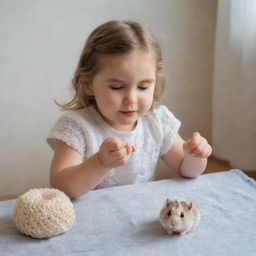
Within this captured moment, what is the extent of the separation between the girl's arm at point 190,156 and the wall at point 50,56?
592mm

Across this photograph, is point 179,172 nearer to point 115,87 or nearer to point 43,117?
point 115,87

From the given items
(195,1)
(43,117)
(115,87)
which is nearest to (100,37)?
(115,87)

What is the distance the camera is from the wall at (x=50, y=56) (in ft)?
4.30

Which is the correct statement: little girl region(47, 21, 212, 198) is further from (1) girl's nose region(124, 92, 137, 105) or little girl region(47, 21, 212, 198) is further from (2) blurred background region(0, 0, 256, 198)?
(2) blurred background region(0, 0, 256, 198)

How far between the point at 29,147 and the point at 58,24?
49 centimetres

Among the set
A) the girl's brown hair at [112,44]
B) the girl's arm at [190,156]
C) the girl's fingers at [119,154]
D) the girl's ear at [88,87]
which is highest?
the girl's brown hair at [112,44]

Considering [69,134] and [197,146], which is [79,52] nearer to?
[69,134]

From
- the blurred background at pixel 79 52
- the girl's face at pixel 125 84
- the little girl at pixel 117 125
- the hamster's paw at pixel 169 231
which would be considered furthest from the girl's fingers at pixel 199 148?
the blurred background at pixel 79 52

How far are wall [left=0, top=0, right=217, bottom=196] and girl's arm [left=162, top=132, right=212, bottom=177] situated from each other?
59cm

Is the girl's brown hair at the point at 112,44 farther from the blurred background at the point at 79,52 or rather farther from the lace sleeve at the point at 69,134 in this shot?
the blurred background at the point at 79,52

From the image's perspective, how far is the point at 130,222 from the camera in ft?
2.05

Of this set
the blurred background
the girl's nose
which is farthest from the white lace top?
the blurred background

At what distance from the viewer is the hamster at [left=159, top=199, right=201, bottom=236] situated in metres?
0.57

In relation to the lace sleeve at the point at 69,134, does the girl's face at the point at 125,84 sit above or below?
above
